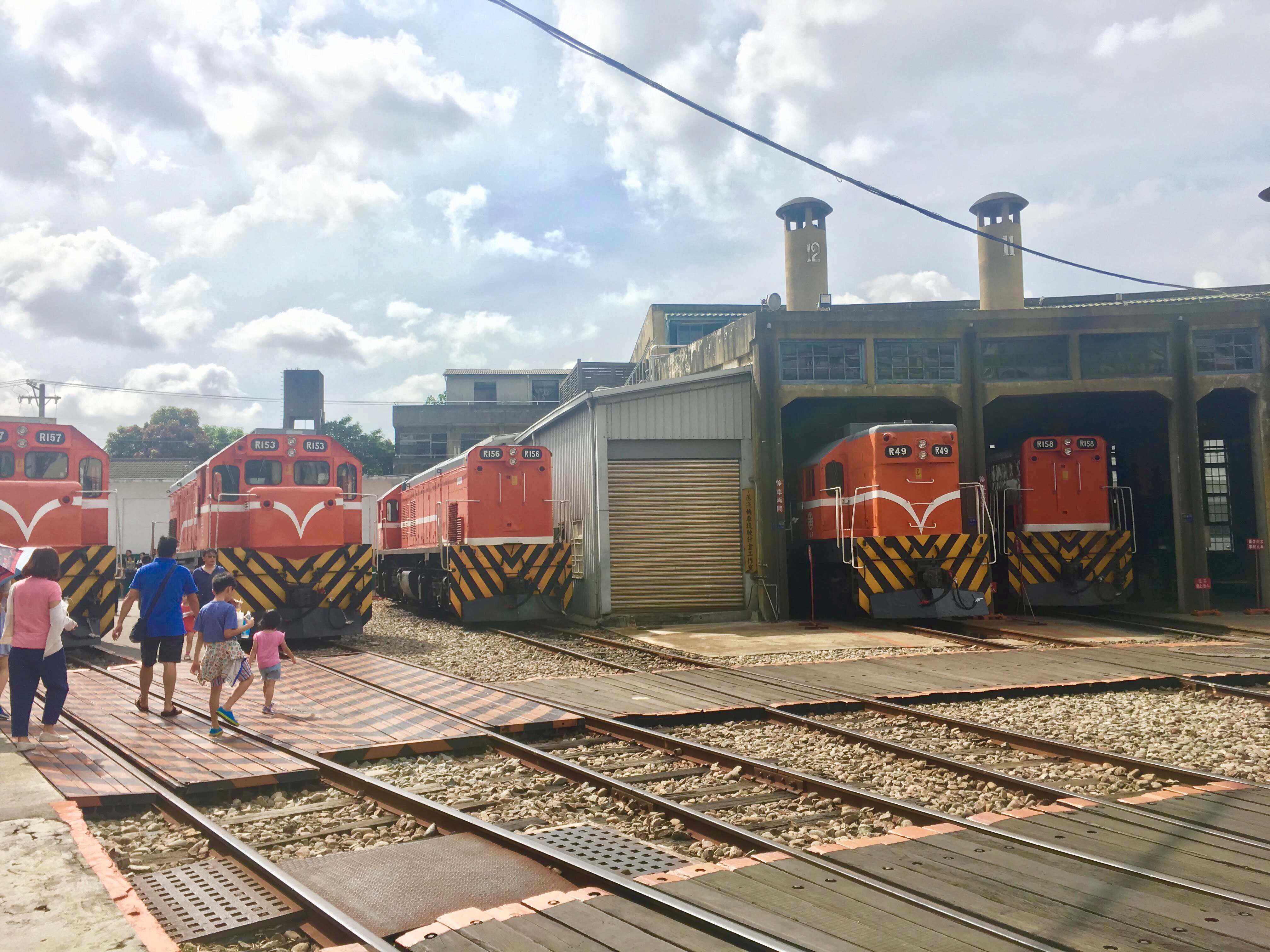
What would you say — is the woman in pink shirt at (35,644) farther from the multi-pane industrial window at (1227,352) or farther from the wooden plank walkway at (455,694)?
the multi-pane industrial window at (1227,352)

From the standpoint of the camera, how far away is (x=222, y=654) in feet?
24.6

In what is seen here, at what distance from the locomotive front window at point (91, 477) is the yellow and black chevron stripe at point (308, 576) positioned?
2.09m

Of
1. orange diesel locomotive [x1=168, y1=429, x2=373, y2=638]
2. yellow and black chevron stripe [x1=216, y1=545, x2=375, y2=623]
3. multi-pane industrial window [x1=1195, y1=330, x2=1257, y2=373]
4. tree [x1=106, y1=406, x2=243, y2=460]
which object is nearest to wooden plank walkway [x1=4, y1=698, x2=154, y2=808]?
yellow and black chevron stripe [x1=216, y1=545, x2=375, y2=623]

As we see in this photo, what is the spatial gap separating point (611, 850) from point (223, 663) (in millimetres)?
Result: 4241

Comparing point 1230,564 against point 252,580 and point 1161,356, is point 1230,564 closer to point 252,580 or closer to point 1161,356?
point 1161,356

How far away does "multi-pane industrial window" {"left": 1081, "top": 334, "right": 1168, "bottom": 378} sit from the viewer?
17.2 meters

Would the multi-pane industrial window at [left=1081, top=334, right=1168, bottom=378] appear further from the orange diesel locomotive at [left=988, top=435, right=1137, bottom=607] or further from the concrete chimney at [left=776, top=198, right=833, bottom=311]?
the concrete chimney at [left=776, top=198, right=833, bottom=311]

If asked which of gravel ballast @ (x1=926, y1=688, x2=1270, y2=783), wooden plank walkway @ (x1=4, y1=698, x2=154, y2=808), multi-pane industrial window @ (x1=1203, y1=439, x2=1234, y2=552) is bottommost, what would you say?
gravel ballast @ (x1=926, y1=688, x2=1270, y2=783)

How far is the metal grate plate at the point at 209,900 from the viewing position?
3.82 meters

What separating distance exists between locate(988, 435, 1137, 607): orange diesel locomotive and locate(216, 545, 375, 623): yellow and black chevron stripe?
11239 mm

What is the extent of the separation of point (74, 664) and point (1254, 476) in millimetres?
18812

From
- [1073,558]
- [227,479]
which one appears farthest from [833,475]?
[227,479]

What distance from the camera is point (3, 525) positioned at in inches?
497

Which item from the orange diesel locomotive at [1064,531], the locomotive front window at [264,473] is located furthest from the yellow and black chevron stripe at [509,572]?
the orange diesel locomotive at [1064,531]
